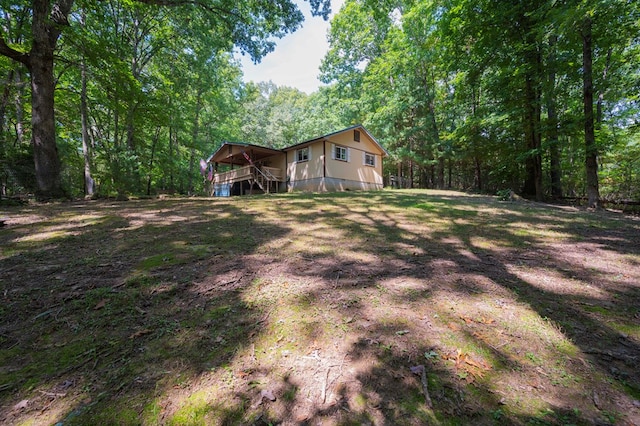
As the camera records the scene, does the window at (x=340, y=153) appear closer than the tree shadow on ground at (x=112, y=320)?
No

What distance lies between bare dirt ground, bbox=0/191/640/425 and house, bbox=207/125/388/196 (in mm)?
12836

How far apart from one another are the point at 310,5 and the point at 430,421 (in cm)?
1332

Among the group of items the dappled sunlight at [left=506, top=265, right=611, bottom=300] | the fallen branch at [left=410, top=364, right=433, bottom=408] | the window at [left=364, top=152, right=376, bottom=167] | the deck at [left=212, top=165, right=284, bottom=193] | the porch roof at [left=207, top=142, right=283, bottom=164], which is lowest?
the fallen branch at [left=410, top=364, right=433, bottom=408]

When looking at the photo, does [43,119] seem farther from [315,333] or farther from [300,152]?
[300,152]

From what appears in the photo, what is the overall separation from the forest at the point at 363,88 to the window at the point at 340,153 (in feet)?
21.1

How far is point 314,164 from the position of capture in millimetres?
16281

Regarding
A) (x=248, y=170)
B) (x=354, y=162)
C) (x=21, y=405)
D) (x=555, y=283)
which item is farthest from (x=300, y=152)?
(x=21, y=405)

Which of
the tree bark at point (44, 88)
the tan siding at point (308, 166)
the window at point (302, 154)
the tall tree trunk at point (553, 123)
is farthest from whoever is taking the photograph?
the window at point (302, 154)

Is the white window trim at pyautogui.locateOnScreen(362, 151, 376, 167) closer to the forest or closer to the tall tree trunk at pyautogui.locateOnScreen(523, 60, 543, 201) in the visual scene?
the forest

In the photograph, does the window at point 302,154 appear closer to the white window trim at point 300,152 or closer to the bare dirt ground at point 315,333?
the white window trim at point 300,152

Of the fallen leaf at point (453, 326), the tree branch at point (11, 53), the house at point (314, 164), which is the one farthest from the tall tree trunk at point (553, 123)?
the tree branch at point (11, 53)

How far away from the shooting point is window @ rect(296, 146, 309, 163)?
55.3 ft

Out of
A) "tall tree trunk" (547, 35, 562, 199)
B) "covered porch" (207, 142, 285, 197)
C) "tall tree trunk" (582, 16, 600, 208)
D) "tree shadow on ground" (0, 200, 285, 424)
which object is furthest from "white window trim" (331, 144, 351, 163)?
"tree shadow on ground" (0, 200, 285, 424)

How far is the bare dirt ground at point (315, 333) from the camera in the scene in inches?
50.7
